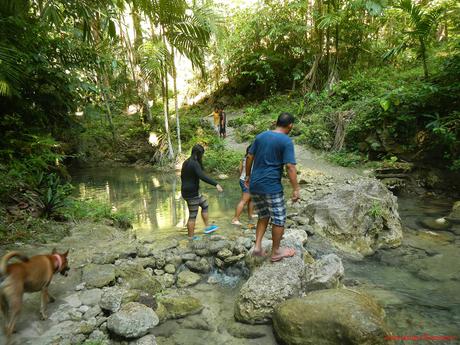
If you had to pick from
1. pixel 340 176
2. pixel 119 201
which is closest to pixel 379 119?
pixel 340 176

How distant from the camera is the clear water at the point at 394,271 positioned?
13.3ft

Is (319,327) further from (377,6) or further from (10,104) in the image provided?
(377,6)

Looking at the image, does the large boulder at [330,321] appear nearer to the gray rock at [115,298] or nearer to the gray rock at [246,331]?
the gray rock at [246,331]

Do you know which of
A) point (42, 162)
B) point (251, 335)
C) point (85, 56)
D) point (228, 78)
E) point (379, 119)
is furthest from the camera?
point (228, 78)

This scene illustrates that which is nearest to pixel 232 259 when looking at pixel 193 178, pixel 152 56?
pixel 193 178

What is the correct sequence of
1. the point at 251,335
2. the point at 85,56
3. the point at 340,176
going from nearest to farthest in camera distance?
1. the point at 251,335
2. the point at 85,56
3. the point at 340,176

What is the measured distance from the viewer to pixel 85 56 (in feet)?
25.8

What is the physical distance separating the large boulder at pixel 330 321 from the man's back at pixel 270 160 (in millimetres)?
1368

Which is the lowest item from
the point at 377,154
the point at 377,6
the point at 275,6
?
the point at 377,154

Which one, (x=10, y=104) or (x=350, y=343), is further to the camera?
(x=10, y=104)

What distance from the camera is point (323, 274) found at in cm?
465

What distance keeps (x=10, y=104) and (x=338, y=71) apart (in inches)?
687

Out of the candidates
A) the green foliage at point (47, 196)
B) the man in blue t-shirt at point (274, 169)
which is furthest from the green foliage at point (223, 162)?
the man in blue t-shirt at point (274, 169)

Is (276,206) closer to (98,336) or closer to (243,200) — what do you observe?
(98,336)
